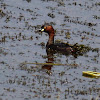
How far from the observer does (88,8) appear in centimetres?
2916

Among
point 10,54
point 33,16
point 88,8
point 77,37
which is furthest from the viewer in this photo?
point 88,8

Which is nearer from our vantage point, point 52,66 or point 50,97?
point 50,97

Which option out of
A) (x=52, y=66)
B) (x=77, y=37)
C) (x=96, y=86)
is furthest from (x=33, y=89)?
(x=77, y=37)

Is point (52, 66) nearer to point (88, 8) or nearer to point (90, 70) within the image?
point (90, 70)

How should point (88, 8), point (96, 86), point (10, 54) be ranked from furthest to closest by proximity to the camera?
point (88, 8) < point (10, 54) < point (96, 86)

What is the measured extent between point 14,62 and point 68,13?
1102cm

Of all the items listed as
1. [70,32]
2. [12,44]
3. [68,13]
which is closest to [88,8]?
[68,13]

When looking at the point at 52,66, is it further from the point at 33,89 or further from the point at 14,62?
the point at 33,89

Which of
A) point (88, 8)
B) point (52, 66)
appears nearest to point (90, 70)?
point (52, 66)

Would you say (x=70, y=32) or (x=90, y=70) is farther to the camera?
(x=70, y=32)

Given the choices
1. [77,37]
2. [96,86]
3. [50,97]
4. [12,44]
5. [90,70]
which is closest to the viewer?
[50,97]

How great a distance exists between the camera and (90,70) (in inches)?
673

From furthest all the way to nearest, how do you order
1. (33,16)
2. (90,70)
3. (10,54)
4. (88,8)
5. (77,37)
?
(88,8) < (33,16) < (77,37) < (10,54) < (90,70)

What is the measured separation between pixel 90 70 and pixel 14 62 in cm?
261
